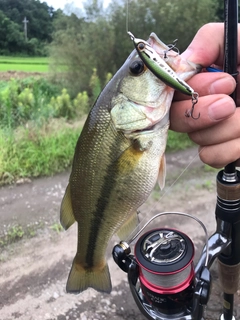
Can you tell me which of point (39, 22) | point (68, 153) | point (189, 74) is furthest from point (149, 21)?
point (189, 74)

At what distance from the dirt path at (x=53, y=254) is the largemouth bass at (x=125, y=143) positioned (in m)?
0.71

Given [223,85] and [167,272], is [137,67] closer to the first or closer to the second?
[223,85]

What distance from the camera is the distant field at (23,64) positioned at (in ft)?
16.2

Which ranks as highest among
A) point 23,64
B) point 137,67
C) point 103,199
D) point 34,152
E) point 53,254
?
point 137,67

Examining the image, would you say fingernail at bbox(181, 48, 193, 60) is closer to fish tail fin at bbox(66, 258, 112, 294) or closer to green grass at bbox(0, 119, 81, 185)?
fish tail fin at bbox(66, 258, 112, 294)

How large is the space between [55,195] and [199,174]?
1769mm

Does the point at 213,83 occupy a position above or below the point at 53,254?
above

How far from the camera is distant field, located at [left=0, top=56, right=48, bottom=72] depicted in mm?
4938

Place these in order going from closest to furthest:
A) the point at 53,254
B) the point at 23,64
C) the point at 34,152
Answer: the point at 53,254 → the point at 34,152 → the point at 23,64

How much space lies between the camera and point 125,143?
1167 mm

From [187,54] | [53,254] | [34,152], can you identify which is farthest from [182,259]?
[34,152]

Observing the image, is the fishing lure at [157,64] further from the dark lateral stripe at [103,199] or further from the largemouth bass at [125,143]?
the dark lateral stripe at [103,199]

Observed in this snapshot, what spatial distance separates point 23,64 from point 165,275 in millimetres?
4507

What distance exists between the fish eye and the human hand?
6.3 inches
